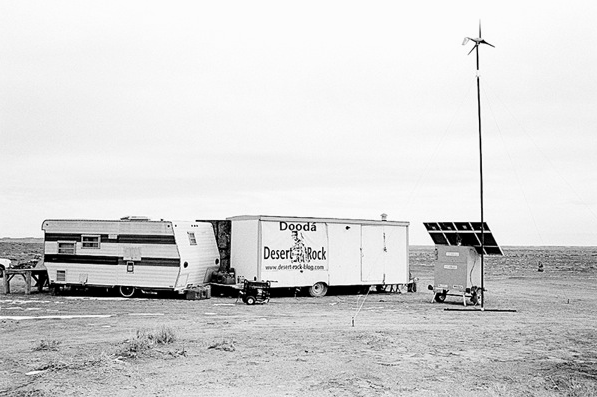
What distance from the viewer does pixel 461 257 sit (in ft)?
66.6

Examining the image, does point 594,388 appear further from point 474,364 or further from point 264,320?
point 264,320

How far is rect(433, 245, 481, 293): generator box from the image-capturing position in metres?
20.2

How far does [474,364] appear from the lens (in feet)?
33.7

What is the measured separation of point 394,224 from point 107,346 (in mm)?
14930

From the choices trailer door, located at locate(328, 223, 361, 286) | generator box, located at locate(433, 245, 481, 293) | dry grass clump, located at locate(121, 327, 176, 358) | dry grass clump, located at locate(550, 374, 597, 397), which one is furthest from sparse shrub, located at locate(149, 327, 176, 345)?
trailer door, located at locate(328, 223, 361, 286)

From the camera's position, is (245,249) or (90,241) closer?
(90,241)

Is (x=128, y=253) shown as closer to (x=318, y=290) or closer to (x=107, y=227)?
(x=107, y=227)

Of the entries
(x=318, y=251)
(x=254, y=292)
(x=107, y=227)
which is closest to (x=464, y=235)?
(x=318, y=251)

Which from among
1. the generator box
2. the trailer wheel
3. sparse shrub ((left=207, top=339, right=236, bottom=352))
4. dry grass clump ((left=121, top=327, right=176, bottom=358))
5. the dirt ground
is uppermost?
the generator box

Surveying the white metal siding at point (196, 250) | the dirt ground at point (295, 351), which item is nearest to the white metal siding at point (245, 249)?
the white metal siding at point (196, 250)

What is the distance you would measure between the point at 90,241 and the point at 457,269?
12.4m

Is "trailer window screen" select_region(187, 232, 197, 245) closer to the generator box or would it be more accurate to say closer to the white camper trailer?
the white camper trailer

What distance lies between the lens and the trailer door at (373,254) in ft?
76.7

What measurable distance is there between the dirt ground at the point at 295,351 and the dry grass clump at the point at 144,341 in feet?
0.18
